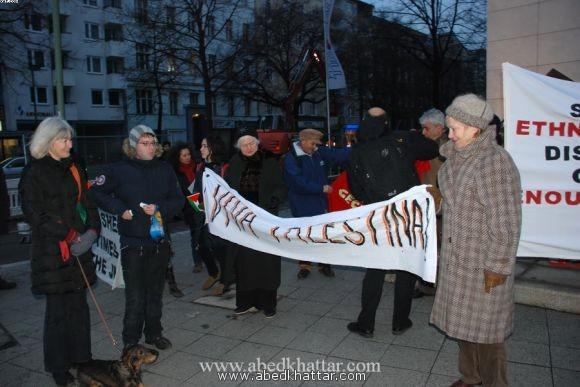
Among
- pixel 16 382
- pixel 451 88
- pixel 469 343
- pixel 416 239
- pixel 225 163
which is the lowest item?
pixel 16 382

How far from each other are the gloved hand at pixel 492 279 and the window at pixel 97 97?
46155mm

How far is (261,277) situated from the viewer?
16.7ft

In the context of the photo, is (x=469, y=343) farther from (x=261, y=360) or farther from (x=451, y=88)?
(x=451, y=88)

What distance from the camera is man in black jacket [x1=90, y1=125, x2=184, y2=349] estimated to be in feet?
13.6

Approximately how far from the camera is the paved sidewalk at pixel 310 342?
147 inches

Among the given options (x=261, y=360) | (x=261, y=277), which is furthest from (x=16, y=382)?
(x=261, y=277)

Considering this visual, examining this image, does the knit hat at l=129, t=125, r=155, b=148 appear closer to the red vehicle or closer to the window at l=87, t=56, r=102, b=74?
the red vehicle

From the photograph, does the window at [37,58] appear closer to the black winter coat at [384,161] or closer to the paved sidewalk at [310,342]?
the paved sidewalk at [310,342]

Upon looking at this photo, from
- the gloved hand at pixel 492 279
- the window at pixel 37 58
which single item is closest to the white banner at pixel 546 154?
the gloved hand at pixel 492 279

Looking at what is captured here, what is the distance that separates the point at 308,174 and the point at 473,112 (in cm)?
321

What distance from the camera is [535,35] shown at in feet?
24.8

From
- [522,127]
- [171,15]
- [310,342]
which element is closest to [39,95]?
[171,15]

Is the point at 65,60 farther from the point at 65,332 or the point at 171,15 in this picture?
the point at 65,332

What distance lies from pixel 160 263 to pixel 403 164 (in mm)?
2311
